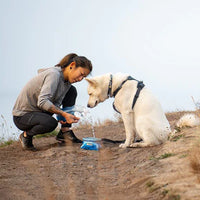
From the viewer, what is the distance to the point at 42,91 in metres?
4.94

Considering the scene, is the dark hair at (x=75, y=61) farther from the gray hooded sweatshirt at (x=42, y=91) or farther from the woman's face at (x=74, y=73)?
the gray hooded sweatshirt at (x=42, y=91)

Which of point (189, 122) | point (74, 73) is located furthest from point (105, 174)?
point (189, 122)

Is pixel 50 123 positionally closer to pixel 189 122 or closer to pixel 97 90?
pixel 97 90

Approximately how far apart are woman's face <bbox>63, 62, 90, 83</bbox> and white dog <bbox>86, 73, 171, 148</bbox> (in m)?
0.13

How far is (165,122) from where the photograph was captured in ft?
17.2

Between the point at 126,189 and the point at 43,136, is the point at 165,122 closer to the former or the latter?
the point at 126,189

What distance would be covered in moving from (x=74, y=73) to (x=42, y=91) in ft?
1.92

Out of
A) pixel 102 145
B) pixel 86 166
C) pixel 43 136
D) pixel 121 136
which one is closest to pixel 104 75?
pixel 102 145

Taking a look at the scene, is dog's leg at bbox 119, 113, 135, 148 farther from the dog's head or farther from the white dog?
the dog's head

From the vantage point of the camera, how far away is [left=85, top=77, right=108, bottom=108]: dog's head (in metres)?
5.31

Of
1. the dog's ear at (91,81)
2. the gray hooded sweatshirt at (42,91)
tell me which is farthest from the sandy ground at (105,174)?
the dog's ear at (91,81)

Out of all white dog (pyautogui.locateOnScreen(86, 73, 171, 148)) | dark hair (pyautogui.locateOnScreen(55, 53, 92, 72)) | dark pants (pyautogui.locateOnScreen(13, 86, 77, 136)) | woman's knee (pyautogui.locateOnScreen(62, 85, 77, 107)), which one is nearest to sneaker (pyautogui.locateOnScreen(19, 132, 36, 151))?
dark pants (pyautogui.locateOnScreen(13, 86, 77, 136))

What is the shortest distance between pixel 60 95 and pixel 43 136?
297 centimetres

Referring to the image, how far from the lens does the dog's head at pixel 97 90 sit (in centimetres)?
531
